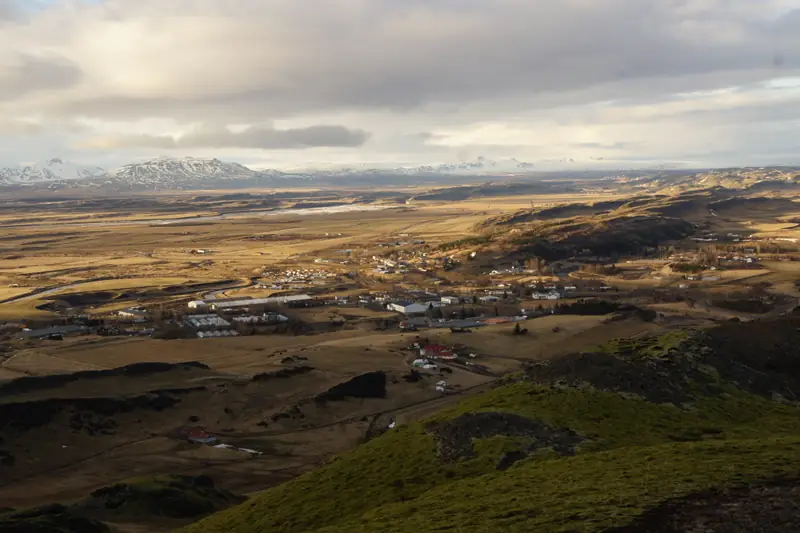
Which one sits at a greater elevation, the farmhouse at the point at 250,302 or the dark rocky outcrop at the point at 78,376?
the dark rocky outcrop at the point at 78,376

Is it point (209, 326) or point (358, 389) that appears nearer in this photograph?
point (358, 389)

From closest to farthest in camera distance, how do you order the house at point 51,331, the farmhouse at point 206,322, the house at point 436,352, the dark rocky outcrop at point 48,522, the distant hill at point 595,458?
the distant hill at point 595,458, the dark rocky outcrop at point 48,522, the house at point 436,352, the house at point 51,331, the farmhouse at point 206,322

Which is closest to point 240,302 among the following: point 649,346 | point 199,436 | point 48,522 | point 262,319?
point 262,319

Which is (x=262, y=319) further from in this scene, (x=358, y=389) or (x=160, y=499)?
(x=160, y=499)

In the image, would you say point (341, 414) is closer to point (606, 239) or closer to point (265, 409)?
point (265, 409)

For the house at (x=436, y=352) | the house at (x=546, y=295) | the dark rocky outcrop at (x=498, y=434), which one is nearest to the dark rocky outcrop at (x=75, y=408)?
the house at (x=436, y=352)

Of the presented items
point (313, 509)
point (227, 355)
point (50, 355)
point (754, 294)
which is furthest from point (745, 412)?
point (754, 294)

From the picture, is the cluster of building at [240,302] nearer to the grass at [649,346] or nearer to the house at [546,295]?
the house at [546,295]
